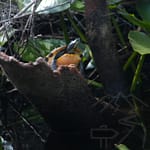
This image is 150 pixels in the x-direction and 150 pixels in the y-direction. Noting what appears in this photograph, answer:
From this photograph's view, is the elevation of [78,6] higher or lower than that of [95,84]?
higher

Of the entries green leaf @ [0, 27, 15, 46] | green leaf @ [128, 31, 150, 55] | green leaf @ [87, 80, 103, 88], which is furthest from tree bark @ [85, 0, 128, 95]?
green leaf @ [0, 27, 15, 46]

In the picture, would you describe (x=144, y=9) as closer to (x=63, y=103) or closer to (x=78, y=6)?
(x=78, y=6)

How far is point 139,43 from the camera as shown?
4.53ft

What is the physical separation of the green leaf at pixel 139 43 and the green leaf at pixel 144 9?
11 centimetres

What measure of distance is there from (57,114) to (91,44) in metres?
0.25

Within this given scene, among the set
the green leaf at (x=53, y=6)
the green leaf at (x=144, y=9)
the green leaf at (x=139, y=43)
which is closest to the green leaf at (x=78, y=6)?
the green leaf at (x=53, y=6)

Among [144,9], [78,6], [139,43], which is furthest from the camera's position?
[78,6]

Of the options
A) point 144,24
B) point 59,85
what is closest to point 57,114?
point 59,85

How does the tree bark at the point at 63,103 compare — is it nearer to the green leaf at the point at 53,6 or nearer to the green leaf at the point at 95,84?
the green leaf at the point at 95,84

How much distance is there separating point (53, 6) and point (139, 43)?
34 cm

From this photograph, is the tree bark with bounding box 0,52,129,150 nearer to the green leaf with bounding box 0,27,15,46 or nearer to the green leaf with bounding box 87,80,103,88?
the green leaf with bounding box 87,80,103,88

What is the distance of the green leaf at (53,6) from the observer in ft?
5.12

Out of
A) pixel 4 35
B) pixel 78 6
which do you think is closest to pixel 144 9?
pixel 78 6

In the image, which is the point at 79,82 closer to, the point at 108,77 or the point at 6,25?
the point at 108,77
